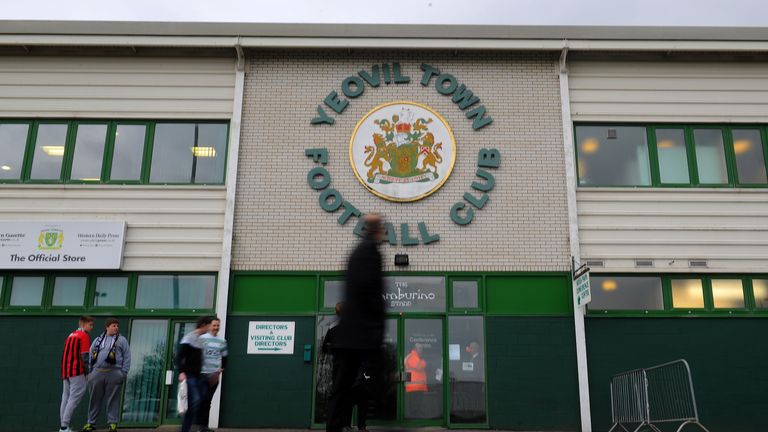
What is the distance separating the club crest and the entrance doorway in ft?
15.2

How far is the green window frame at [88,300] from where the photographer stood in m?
12.2

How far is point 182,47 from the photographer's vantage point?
43.9 feet

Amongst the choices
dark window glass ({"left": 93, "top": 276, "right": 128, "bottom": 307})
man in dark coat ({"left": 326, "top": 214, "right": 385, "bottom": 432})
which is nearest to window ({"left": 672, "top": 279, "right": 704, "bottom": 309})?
man in dark coat ({"left": 326, "top": 214, "right": 385, "bottom": 432})

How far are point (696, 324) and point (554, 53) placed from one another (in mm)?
6158

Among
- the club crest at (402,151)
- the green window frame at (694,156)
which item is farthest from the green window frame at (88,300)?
the green window frame at (694,156)

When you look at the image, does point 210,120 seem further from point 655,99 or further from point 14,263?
point 655,99

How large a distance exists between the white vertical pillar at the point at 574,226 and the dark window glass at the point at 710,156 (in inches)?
104

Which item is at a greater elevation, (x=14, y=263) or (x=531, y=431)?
(x=14, y=263)

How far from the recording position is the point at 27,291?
40.7ft

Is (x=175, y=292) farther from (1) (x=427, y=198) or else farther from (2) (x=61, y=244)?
(1) (x=427, y=198)

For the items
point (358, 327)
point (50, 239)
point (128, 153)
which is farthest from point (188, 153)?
point (358, 327)

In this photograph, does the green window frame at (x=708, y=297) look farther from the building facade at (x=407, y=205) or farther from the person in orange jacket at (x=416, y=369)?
the person in orange jacket at (x=416, y=369)

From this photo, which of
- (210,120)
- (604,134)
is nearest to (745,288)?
(604,134)

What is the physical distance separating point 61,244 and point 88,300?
1221 mm
